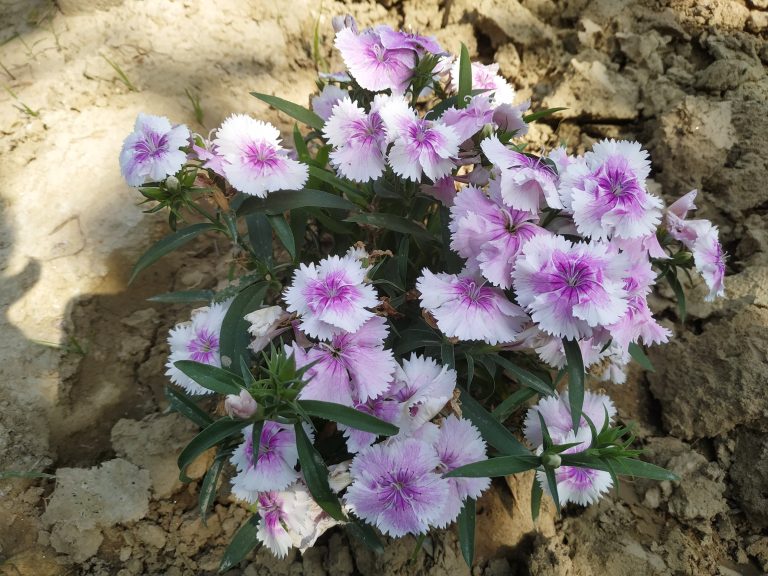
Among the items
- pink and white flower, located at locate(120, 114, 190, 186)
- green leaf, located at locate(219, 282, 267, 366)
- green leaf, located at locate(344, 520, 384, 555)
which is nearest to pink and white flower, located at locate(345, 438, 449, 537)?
green leaf, located at locate(344, 520, 384, 555)

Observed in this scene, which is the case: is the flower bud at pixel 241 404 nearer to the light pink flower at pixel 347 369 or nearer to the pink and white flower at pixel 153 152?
the light pink flower at pixel 347 369

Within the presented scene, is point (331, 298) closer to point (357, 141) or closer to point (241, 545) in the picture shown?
point (357, 141)

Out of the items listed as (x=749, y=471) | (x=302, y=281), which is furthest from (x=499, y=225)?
(x=749, y=471)

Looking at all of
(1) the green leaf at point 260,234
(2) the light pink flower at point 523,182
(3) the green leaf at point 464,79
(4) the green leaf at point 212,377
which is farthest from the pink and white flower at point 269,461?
(3) the green leaf at point 464,79

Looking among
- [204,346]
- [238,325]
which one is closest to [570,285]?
[238,325]

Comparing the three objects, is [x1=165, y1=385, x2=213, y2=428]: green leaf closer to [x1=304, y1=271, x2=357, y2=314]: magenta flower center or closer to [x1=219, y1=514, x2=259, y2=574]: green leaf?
[x1=219, y1=514, x2=259, y2=574]: green leaf

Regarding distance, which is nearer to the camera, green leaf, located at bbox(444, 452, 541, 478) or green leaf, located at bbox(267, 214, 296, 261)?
green leaf, located at bbox(444, 452, 541, 478)
